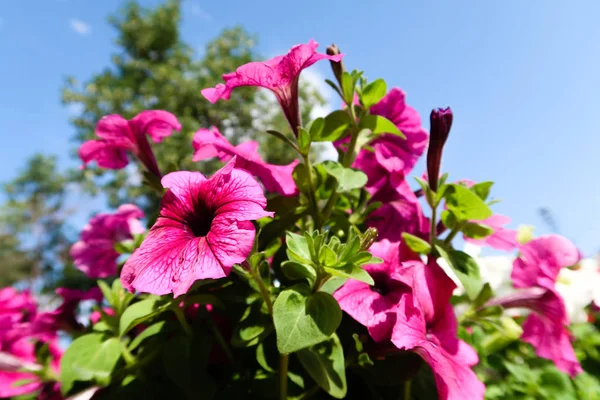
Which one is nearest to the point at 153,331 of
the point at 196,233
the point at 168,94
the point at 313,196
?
the point at 196,233

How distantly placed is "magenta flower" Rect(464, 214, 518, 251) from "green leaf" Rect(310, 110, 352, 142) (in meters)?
0.28

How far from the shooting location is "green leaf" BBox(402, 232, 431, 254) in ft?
1.97

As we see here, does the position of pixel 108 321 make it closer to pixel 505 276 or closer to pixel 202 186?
pixel 202 186

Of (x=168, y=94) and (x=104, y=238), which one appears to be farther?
(x=168, y=94)

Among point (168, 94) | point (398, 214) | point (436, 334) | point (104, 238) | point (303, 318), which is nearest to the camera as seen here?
point (303, 318)

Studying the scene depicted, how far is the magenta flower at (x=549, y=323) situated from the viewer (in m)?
0.71

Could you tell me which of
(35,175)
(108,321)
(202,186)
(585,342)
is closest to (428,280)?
(202,186)

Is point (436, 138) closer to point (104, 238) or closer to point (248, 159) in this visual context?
point (248, 159)

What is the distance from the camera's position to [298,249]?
501 mm

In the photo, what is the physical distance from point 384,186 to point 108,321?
49 cm

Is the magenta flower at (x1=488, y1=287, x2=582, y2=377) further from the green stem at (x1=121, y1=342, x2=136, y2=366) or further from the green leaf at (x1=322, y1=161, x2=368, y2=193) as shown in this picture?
the green stem at (x1=121, y1=342, x2=136, y2=366)

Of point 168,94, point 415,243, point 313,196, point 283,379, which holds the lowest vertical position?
point 283,379

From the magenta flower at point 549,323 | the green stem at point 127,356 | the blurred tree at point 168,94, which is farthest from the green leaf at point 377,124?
the blurred tree at point 168,94

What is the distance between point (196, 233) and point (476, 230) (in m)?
0.41
